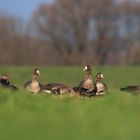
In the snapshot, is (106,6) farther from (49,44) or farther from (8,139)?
(8,139)

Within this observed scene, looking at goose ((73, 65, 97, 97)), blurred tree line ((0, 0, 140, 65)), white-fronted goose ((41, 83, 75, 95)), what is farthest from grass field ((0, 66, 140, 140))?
blurred tree line ((0, 0, 140, 65))

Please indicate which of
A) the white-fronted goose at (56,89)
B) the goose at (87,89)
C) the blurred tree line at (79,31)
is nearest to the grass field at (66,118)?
the white-fronted goose at (56,89)

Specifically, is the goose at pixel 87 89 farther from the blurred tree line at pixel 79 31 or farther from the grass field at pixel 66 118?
the blurred tree line at pixel 79 31

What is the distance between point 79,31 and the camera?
293 feet

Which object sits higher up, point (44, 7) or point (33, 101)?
point (44, 7)

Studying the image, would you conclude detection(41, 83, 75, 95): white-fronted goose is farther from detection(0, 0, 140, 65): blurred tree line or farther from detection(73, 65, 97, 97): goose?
detection(0, 0, 140, 65): blurred tree line

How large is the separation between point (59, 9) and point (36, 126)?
87075mm

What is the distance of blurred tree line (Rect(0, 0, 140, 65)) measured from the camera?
291 feet

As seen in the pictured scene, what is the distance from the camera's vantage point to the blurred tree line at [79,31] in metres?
88.8

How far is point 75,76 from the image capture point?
4284 centimetres

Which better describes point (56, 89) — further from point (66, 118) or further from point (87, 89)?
point (66, 118)

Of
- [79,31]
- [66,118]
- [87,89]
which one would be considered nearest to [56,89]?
[87,89]

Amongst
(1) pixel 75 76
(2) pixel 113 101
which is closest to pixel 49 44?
(1) pixel 75 76

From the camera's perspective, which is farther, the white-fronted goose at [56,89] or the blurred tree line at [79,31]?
the blurred tree line at [79,31]
